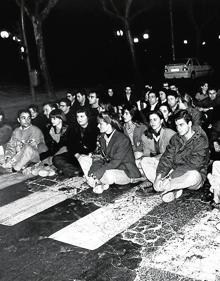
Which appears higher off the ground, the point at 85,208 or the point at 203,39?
the point at 203,39

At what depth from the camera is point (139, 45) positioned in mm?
40031

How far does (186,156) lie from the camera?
6137 mm

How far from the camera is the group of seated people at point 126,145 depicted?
6.06 m

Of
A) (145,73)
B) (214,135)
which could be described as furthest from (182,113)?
(145,73)

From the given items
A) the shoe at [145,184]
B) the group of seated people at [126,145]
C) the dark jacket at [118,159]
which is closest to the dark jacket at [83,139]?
the group of seated people at [126,145]

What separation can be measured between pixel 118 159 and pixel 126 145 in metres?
0.30

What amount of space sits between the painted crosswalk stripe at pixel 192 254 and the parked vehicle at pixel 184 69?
24055mm

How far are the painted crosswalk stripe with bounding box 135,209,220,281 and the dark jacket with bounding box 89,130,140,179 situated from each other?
1.96m

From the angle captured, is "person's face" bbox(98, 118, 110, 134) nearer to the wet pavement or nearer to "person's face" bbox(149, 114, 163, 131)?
"person's face" bbox(149, 114, 163, 131)

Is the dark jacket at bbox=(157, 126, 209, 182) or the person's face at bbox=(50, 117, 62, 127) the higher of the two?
the person's face at bbox=(50, 117, 62, 127)

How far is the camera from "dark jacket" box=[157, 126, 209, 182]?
6.01 meters

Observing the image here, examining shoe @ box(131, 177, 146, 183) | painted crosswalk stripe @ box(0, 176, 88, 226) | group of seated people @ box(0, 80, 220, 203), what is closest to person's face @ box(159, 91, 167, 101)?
group of seated people @ box(0, 80, 220, 203)

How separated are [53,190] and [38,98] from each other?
1499 centimetres

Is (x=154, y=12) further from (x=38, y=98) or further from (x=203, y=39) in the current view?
(x=38, y=98)
